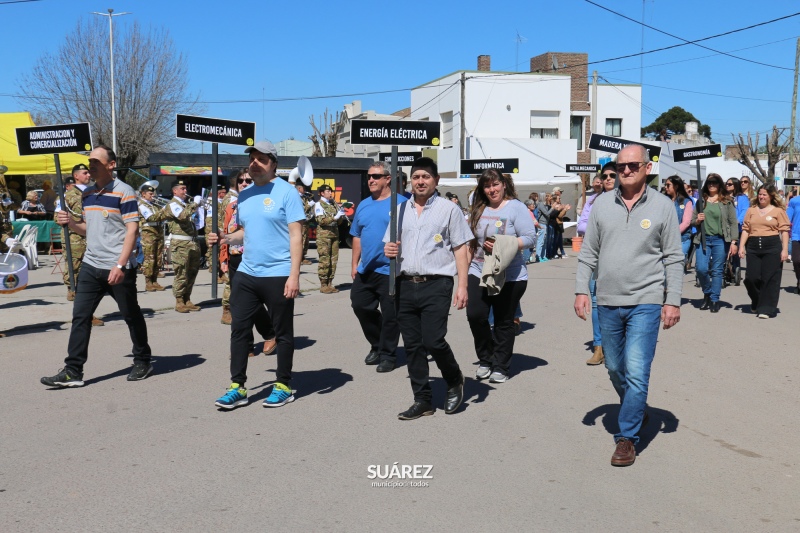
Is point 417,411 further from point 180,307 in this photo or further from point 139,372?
point 180,307

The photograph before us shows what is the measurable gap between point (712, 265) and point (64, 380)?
903cm

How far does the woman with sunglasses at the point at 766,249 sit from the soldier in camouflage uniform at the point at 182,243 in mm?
7668

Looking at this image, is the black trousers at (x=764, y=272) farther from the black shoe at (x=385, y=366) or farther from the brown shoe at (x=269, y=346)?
the brown shoe at (x=269, y=346)

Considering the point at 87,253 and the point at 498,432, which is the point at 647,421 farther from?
the point at 87,253

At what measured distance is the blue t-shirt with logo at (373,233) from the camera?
809 cm

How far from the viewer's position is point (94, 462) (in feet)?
17.0

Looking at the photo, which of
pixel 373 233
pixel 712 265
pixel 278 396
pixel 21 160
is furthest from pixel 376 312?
pixel 21 160

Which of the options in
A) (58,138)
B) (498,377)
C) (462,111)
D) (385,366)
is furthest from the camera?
(462,111)

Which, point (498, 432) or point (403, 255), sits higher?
point (403, 255)

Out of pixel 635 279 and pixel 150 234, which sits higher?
pixel 635 279

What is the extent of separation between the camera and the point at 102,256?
7.24m

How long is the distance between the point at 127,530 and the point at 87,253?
3.75 meters

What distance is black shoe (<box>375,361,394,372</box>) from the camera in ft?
26.0

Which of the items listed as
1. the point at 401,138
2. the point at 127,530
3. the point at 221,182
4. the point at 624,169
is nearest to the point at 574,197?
the point at 221,182
